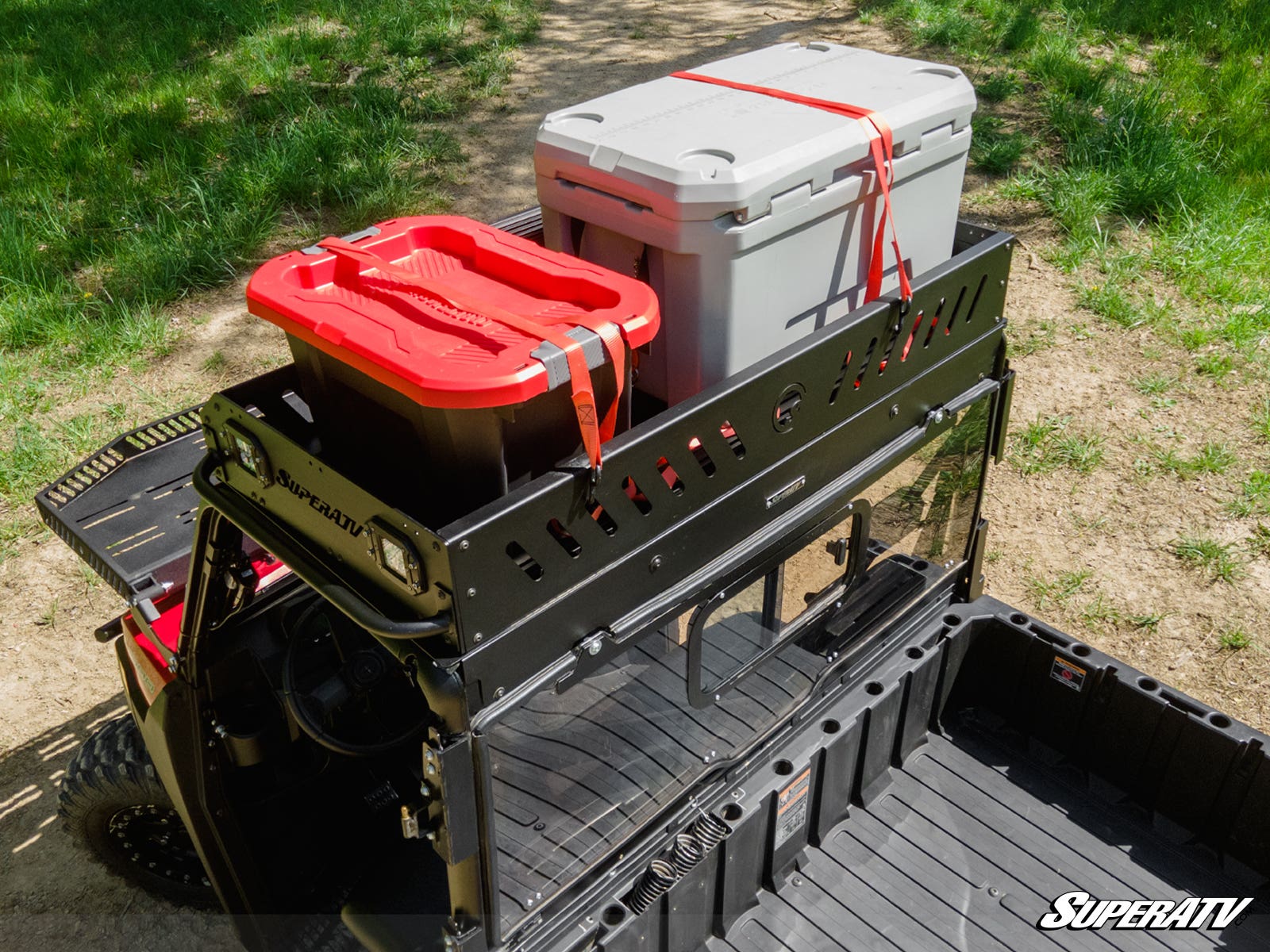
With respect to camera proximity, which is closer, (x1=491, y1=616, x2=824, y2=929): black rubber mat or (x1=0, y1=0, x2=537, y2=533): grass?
(x1=491, y1=616, x2=824, y2=929): black rubber mat

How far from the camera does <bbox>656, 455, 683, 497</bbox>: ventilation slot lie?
68.4 inches

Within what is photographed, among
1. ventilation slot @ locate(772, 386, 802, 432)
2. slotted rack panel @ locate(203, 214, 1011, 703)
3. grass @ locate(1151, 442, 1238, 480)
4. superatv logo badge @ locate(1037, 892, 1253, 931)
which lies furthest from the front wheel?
grass @ locate(1151, 442, 1238, 480)

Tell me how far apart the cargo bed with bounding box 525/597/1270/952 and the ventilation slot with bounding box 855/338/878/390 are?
65 centimetres

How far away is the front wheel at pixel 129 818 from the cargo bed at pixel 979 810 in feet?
3.81

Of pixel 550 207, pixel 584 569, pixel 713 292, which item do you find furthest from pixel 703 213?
pixel 584 569

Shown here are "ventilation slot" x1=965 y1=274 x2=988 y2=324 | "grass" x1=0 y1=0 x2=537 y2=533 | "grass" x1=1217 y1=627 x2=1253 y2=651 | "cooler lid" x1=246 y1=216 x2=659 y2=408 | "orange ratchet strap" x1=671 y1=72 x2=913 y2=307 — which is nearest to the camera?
"cooler lid" x1=246 y1=216 x2=659 y2=408

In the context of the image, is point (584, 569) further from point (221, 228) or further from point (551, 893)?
point (221, 228)

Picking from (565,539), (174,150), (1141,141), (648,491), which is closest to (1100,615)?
(648,491)

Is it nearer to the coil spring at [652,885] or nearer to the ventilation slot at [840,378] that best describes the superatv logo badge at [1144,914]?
the coil spring at [652,885]

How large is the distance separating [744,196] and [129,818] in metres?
2.06

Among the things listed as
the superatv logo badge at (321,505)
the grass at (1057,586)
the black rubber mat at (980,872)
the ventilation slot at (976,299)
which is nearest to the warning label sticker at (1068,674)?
the black rubber mat at (980,872)

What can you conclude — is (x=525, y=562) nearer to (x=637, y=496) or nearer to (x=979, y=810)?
(x=637, y=496)

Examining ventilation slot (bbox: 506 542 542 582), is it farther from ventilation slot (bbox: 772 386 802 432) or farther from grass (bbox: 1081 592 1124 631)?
grass (bbox: 1081 592 1124 631)

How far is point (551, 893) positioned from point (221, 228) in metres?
4.20
